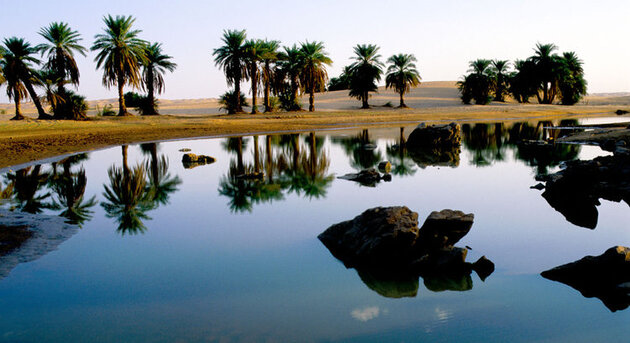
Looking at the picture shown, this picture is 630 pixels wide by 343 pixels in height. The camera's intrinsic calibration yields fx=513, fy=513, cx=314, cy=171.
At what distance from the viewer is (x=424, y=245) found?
724cm

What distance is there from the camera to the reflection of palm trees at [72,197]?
34.3 ft

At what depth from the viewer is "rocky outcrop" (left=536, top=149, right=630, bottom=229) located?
11673 mm

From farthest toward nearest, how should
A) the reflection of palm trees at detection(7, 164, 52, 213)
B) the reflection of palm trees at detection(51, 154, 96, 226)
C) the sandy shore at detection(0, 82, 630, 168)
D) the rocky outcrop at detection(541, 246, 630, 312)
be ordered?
the sandy shore at detection(0, 82, 630, 168), the reflection of palm trees at detection(7, 164, 52, 213), the reflection of palm trees at detection(51, 154, 96, 226), the rocky outcrop at detection(541, 246, 630, 312)

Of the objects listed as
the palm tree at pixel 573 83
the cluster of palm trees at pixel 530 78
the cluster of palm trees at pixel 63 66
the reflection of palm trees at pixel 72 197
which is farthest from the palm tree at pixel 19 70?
the palm tree at pixel 573 83

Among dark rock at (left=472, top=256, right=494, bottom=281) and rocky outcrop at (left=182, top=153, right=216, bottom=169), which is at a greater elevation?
rocky outcrop at (left=182, top=153, right=216, bottom=169)

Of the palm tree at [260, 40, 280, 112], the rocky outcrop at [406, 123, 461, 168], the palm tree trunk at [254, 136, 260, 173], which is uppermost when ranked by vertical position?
the palm tree at [260, 40, 280, 112]

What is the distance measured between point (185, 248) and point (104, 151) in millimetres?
16567

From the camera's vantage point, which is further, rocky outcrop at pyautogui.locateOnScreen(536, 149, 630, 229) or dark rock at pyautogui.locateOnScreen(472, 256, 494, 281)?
rocky outcrop at pyautogui.locateOnScreen(536, 149, 630, 229)

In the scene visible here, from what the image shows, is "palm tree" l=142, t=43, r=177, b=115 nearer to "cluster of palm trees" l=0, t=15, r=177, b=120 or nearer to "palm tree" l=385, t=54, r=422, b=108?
"cluster of palm trees" l=0, t=15, r=177, b=120

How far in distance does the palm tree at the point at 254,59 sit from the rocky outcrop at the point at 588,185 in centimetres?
3763

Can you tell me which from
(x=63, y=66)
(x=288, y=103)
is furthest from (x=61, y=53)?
(x=288, y=103)

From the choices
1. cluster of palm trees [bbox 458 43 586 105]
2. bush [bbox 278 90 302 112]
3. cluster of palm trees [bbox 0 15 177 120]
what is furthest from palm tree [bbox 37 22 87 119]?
cluster of palm trees [bbox 458 43 586 105]

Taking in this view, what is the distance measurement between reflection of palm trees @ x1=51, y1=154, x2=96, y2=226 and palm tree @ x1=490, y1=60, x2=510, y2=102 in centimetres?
6480

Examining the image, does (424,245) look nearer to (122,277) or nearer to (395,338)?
(395,338)
